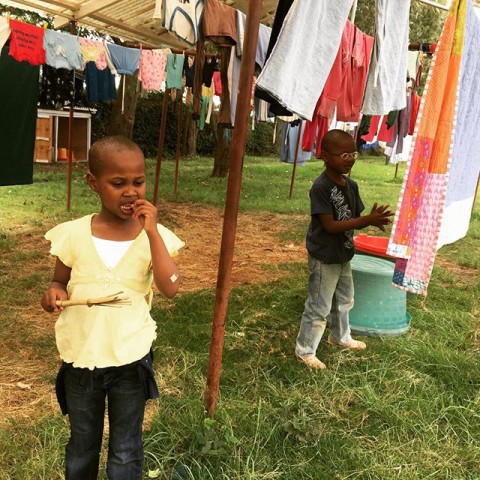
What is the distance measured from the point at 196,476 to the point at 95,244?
1.07m

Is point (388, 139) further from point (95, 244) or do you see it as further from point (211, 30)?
point (95, 244)

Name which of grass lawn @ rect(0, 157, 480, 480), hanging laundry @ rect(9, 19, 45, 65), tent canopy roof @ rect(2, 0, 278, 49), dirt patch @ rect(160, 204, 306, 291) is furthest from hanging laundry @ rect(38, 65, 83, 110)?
grass lawn @ rect(0, 157, 480, 480)

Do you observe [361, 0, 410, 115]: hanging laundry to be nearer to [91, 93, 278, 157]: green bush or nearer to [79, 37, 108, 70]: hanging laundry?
[79, 37, 108, 70]: hanging laundry

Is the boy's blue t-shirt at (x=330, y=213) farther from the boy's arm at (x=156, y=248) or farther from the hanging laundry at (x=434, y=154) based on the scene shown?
the boy's arm at (x=156, y=248)

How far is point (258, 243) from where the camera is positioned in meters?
6.12

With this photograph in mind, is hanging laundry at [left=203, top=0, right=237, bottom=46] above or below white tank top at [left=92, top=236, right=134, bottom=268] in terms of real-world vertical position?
above

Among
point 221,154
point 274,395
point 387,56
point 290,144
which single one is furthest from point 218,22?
point 221,154

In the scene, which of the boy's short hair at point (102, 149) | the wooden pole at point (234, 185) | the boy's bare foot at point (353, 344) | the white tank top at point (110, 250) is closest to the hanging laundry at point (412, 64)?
the boy's bare foot at point (353, 344)

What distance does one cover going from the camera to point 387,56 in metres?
3.05

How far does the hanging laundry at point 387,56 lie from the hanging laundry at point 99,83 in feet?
15.1

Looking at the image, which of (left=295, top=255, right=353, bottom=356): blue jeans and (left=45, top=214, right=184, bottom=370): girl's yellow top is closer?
(left=45, top=214, right=184, bottom=370): girl's yellow top

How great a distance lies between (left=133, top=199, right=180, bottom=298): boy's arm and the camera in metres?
1.45

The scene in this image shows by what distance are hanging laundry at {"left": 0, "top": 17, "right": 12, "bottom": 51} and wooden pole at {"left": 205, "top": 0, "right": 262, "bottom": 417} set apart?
137 inches

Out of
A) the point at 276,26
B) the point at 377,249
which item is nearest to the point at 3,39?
the point at 276,26
